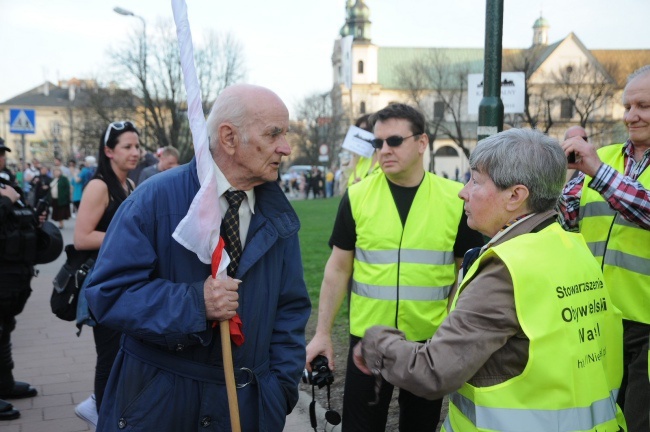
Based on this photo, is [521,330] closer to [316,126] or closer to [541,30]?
[316,126]

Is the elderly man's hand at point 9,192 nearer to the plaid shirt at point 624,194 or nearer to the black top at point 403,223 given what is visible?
the black top at point 403,223

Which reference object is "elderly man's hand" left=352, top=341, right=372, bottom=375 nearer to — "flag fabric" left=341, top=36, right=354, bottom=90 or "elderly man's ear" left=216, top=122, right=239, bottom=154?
"elderly man's ear" left=216, top=122, right=239, bottom=154

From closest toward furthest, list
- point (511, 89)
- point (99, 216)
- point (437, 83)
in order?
point (99, 216) < point (511, 89) < point (437, 83)

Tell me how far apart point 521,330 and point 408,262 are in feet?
4.69

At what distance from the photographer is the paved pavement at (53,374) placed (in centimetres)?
524

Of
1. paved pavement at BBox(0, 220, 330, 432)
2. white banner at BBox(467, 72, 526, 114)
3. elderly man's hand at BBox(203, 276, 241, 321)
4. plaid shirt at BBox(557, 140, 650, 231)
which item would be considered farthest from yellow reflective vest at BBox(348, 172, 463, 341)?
white banner at BBox(467, 72, 526, 114)

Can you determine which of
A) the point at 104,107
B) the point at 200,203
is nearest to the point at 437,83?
the point at 104,107

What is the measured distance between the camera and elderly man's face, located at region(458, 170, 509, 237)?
243 centimetres

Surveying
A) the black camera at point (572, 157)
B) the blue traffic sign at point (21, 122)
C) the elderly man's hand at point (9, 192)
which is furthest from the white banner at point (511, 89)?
the blue traffic sign at point (21, 122)

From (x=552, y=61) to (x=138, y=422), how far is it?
80.5m

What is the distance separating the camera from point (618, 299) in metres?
3.31

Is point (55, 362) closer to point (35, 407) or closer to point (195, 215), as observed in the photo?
point (35, 407)

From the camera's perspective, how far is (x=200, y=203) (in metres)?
2.53

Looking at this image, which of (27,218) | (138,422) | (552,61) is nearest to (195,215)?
(138,422)
